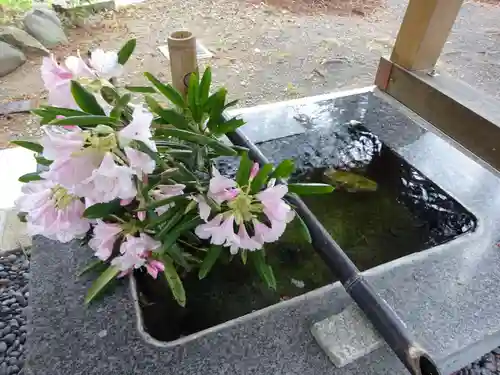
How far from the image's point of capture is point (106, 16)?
14.8 ft

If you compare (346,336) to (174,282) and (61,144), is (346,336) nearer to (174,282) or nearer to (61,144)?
(174,282)

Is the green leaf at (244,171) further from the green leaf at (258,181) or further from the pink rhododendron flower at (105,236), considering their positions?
the pink rhododendron flower at (105,236)

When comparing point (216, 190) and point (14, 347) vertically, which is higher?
point (216, 190)

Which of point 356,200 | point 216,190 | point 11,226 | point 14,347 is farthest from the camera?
point 11,226

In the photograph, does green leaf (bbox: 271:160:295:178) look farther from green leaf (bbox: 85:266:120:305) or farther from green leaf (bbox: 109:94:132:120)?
green leaf (bbox: 85:266:120:305)

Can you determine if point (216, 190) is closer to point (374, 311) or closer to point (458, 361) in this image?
point (374, 311)

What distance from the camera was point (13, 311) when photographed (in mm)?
1586

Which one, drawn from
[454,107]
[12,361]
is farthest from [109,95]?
[454,107]

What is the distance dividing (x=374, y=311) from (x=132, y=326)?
57cm

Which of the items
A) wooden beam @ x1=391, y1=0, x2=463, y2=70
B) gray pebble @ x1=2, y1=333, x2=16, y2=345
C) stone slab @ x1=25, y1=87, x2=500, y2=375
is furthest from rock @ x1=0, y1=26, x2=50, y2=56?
stone slab @ x1=25, y1=87, x2=500, y2=375

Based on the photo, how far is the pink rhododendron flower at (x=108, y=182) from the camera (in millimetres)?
682

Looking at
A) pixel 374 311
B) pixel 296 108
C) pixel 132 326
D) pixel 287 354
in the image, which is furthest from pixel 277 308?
pixel 296 108

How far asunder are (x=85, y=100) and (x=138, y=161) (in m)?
0.18

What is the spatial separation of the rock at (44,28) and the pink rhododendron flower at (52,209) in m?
3.57
